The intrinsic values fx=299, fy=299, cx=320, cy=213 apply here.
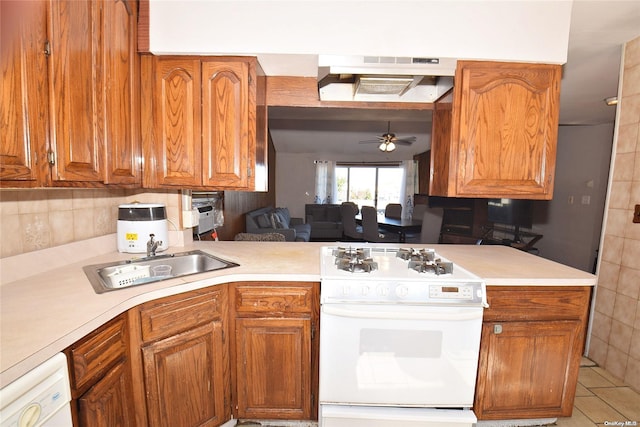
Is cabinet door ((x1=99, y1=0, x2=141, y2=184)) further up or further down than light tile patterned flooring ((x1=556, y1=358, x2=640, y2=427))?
further up

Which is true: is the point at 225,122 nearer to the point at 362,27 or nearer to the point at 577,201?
the point at 362,27

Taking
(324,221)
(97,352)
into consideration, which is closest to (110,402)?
(97,352)

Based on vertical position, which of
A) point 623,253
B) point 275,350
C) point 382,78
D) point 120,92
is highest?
point 382,78

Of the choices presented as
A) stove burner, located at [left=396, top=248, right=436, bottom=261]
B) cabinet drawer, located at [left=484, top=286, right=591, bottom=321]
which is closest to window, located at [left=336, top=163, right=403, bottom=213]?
stove burner, located at [left=396, top=248, right=436, bottom=261]

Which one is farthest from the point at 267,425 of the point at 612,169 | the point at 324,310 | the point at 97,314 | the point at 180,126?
the point at 612,169

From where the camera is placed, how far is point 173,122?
1.73 metres

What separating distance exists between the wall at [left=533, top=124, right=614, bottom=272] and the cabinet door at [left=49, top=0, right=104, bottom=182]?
231 inches

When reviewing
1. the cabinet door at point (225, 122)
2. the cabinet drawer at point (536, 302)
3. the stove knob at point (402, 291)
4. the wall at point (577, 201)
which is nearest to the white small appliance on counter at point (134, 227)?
the cabinet door at point (225, 122)

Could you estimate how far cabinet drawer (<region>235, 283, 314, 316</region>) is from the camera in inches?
60.4

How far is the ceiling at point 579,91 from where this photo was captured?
70.3 inches

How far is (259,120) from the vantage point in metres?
1.89

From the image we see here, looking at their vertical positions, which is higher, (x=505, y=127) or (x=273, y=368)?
(x=505, y=127)

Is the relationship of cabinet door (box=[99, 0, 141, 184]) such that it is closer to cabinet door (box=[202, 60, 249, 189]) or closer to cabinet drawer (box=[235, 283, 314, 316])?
cabinet door (box=[202, 60, 249, 189])

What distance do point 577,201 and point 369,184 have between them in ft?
15.8
